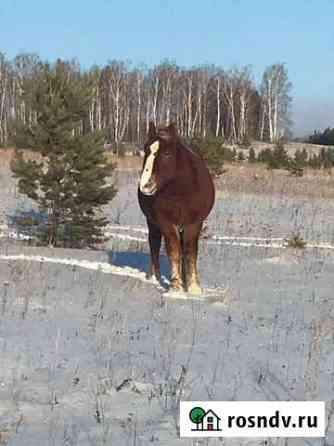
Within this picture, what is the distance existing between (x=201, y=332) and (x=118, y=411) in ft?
8.84

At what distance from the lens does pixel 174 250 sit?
9.43 metres

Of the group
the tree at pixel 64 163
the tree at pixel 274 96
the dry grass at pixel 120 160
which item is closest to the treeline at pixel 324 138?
the tree at pixel 274 96

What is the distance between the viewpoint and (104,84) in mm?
64938

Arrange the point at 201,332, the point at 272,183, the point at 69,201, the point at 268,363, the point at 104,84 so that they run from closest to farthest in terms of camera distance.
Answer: the point at 268,363, the point at 201,332, the point at 69,201, the point at 272,183, the point at 104,84

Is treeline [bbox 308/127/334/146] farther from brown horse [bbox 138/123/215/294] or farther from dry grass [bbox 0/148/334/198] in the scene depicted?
brown horse [bbox 138/123/215/294]

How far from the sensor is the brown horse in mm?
8875

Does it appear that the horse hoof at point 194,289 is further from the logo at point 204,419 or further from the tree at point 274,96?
the tree at point 274,96

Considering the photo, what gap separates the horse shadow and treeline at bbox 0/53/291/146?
44558 mm

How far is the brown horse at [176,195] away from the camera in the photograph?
888 cm

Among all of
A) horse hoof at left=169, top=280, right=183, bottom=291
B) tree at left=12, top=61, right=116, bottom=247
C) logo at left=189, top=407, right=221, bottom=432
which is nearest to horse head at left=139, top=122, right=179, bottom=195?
horse hoof at left=169, top=280, right=183, bottom=291

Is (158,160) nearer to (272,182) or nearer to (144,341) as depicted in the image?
(144,341)

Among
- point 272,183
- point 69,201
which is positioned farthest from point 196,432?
point 272,183

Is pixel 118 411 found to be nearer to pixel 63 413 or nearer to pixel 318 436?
pixel 63 413

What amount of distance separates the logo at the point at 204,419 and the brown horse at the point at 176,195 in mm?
4932
